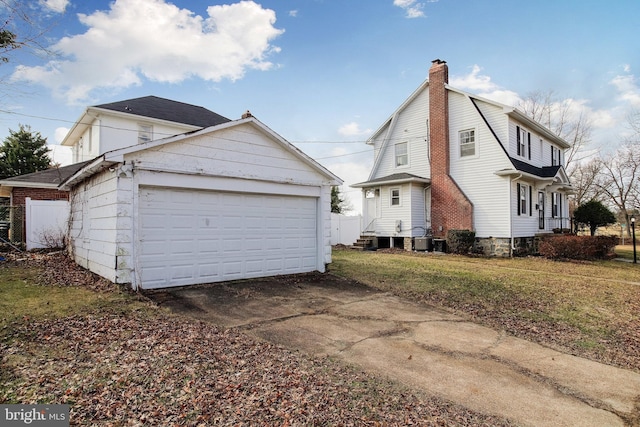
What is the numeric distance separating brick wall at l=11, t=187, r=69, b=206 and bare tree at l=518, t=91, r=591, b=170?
35.5 m

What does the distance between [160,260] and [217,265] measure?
1385 millimetres

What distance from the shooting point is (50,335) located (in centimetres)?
487

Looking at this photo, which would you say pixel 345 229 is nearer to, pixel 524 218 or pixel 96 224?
pixel 524 218

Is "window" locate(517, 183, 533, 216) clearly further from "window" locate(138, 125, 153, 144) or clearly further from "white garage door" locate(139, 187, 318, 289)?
"window" locate(138, 125, 153, 144)

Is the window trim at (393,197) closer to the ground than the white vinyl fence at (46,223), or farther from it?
farther from it

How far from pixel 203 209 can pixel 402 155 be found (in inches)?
559

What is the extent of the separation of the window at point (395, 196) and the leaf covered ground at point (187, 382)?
15.5m

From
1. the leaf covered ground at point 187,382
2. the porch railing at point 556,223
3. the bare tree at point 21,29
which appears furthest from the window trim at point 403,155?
the bare tree at point 21,29

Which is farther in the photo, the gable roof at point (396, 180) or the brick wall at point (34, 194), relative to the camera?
the gable roof at point (396, 180)

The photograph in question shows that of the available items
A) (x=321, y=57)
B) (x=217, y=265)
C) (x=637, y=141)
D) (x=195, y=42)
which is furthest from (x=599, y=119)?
(x=217, y=265)

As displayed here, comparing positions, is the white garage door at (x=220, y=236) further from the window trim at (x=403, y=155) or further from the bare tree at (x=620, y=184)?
the bare tree at (x=620, y=184)

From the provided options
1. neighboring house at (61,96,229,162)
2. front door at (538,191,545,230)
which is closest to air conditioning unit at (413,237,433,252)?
front door at (538,191,545,230)

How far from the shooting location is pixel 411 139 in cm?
2006

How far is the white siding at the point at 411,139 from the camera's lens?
63.7ft
